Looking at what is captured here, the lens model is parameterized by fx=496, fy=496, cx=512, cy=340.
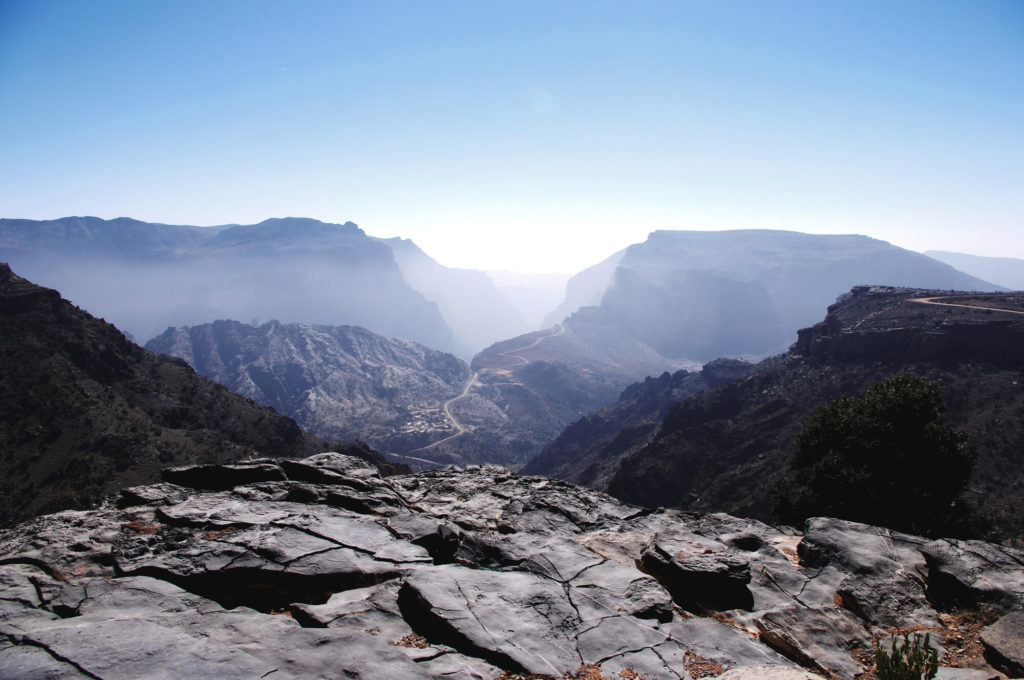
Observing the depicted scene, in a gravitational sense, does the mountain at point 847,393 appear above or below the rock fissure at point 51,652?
below

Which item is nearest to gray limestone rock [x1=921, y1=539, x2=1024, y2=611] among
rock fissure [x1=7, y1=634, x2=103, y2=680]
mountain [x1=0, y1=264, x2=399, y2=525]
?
rock fissure [x1=7, y1=634, x2=103, y2=680]

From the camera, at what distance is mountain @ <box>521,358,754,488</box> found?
389 ft

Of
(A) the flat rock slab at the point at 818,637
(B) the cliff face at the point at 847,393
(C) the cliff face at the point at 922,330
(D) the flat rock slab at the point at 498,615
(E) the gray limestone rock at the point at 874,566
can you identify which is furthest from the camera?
(C) the cliff face at the point at 922,330

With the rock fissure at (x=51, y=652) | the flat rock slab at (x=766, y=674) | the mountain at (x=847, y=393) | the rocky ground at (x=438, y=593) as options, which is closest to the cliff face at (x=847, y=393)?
the mountain at (x=847, y=393)

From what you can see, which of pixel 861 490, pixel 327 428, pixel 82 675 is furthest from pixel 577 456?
pixel 82 675

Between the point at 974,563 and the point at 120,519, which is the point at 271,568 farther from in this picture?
the point at 974,563

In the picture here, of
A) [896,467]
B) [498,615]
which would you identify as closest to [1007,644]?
[498,615]

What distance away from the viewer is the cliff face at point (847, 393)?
53.8m

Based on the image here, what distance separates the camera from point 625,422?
153125 mm

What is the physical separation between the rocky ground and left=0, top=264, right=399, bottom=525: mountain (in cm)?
4631

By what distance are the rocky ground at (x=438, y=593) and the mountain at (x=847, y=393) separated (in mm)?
43352

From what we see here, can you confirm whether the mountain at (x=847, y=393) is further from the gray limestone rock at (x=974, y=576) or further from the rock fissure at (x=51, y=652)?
the rock fissure at (x=51, y=652)

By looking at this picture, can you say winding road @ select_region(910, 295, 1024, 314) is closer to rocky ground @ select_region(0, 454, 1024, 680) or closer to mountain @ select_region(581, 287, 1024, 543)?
mountain @ select_region(581, 287, 1024, 543)

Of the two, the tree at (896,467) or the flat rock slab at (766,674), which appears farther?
the tree at (896,467)
